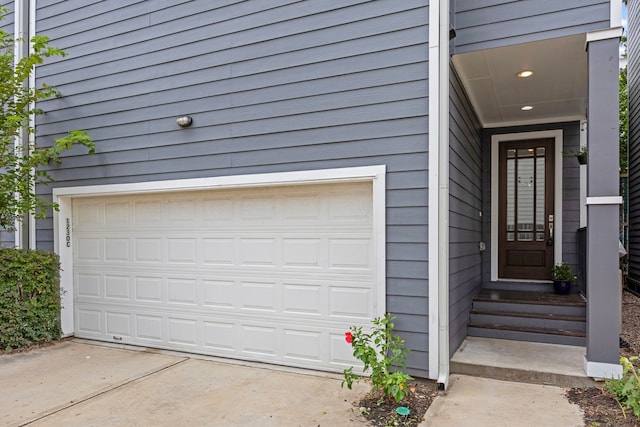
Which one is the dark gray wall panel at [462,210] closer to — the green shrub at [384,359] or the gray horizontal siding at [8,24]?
the green shrub at [384,359]

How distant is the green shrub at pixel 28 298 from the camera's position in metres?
4.87

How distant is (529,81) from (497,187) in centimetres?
179

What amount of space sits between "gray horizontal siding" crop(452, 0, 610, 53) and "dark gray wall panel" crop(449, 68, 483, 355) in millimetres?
379

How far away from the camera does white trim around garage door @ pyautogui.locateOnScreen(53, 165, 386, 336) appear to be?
371 cm

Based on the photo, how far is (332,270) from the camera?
13.3 feet

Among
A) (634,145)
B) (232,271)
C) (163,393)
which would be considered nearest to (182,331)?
(232,271)

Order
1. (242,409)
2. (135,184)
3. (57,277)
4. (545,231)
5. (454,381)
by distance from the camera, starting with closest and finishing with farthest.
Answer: (242,409), (454,381), (135,184), (57,277), (545,231)

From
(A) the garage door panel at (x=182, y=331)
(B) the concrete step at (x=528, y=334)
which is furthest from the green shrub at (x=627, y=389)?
(A) the garage door panel at (x=182, y=331)

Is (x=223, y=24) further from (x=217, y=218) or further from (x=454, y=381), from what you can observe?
(x=454, y=381)

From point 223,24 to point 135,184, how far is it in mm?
1972

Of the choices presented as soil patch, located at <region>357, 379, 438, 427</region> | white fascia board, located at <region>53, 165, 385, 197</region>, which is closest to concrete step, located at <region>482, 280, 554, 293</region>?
soil patch, located at <region>357, 379, 438, 427</region>

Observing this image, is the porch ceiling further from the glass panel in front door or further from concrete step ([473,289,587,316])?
concrete step ([473,289,587,316])

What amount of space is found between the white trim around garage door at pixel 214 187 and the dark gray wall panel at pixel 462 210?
624 mm

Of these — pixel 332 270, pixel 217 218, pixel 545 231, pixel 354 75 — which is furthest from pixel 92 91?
pixel 545 231
